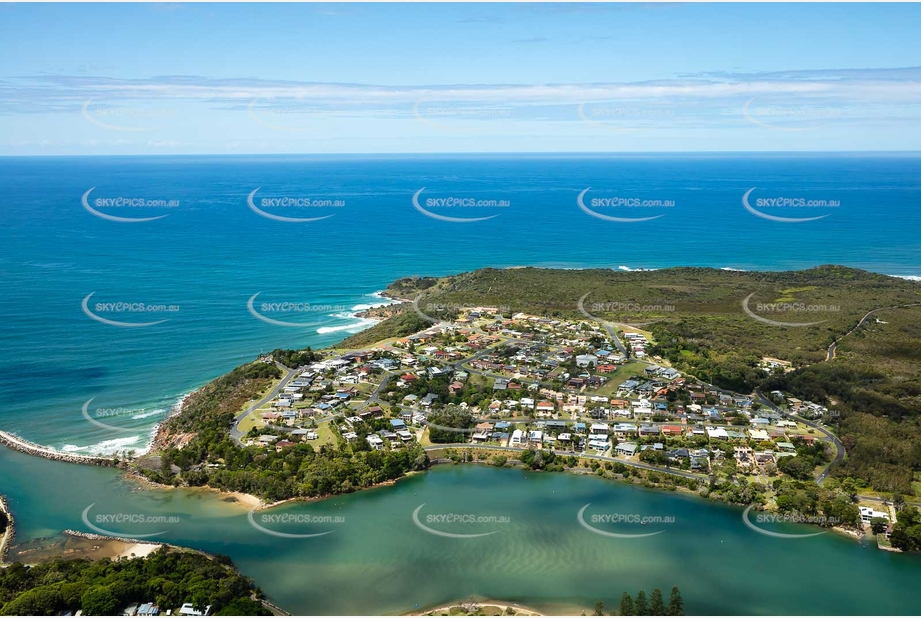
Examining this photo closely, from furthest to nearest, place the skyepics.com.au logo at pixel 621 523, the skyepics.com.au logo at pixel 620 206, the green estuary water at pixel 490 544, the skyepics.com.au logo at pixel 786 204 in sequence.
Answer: the skyepics.com.au logo at pixel 620 206
the skyepics.com.au logo at pixel 786 204
the skyepics.com.au logo at pixel 621 523
the green estuary water at pixel 490 544

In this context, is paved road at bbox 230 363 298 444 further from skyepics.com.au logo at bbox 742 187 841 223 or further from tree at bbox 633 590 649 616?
skyepics.com.au logo at bbox 742 187 841 223

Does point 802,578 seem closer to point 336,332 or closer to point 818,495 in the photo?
point 818,495

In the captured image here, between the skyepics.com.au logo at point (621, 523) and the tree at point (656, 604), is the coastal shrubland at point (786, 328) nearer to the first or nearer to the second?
the skyepics.com.au logo at point (621, 523)

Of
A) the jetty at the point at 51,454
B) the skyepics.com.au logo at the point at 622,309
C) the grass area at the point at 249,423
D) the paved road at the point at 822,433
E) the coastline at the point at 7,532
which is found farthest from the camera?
the skyepics.com.au logo at the point at 622,309

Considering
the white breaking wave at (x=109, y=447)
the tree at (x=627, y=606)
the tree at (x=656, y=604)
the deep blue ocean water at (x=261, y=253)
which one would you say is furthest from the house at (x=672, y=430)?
the deep blue ocean water at (x=261, y=253)

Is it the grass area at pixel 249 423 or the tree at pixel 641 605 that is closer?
the tree at pixel 641 605

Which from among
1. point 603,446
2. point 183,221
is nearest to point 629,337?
point 603,446

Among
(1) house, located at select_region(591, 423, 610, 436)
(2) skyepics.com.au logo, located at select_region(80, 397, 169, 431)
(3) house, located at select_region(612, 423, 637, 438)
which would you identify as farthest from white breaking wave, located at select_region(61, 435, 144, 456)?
(3) house, located at select_region(612, 423, 637, 438)

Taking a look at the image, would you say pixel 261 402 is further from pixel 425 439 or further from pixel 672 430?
pixel 672 430
